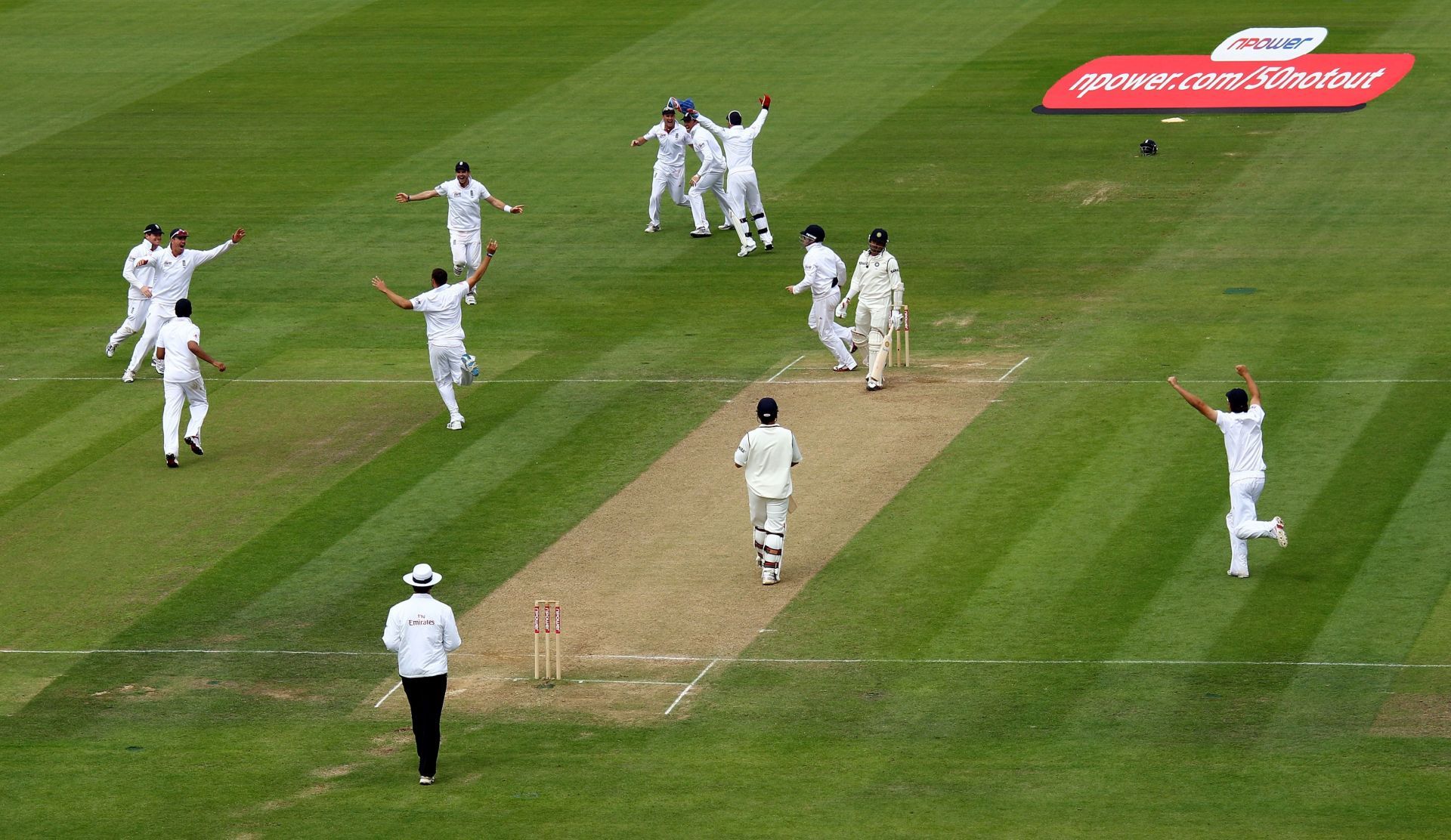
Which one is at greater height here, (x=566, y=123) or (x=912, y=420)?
(x=566, y=123)

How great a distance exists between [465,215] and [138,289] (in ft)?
17.5

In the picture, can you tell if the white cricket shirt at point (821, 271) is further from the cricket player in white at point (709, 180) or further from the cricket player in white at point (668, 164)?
the cricket player in white at point (668, 164)

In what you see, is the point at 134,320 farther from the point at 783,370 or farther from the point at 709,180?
the point at 709,180

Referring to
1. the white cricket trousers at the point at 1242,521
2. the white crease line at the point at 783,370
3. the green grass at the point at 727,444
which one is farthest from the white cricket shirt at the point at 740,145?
the white cricket trousers at the point at 1242,521

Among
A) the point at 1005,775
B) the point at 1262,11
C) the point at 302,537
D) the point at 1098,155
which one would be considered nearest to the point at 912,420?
the point at 302,537

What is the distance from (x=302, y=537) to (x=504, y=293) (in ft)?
36.7

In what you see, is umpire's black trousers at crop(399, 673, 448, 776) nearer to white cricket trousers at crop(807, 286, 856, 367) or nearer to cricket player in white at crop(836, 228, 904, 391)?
cricket player in white at crop(836, 228, 904, 391)

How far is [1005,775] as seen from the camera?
17625mm

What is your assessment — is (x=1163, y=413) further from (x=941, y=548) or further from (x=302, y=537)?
(x=302, y=537)

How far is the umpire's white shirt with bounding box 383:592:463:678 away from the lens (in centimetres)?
1756

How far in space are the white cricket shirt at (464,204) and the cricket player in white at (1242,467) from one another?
14.8 meters

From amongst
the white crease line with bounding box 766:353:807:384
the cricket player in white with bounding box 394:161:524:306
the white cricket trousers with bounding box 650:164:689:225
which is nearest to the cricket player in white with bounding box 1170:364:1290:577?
the white crease line with bounding box 766:353:807:384

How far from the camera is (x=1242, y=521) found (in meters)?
21.4

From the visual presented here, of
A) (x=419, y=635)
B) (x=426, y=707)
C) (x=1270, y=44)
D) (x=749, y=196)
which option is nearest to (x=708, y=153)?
(x=749, y=196)
